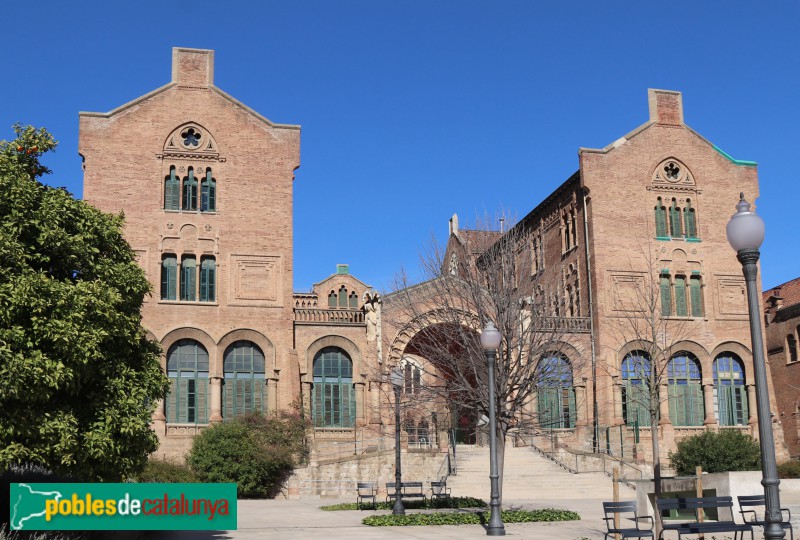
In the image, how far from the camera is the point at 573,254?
43.6 metres

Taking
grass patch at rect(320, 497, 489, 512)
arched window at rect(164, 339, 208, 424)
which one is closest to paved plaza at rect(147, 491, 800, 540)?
grass patch at rect(320, 497, 489, 512)

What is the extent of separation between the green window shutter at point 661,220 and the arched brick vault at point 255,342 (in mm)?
18156

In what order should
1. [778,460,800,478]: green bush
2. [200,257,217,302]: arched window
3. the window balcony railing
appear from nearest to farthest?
[778,460,800,478]: green bush < [200,257,217,302]: arched window < the window balcony railing

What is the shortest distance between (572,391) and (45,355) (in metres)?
29.1

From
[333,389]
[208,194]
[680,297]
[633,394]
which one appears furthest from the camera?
[680,297]

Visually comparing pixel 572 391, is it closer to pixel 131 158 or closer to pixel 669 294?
pixel 669 294

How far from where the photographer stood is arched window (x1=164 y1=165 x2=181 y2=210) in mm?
39094

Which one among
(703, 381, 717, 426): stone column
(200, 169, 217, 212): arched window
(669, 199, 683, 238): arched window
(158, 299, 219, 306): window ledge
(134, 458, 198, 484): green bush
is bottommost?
(134, 458, 198, 484): green bush

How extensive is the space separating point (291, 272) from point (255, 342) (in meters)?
3.34

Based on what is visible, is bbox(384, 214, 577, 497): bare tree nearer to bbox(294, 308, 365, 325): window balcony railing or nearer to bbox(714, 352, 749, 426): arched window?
bbox(294, 308, 365, 325): window balcony railing

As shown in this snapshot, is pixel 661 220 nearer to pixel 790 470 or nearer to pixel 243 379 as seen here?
pixel 790 470

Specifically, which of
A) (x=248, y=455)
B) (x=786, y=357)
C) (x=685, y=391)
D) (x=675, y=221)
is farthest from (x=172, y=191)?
(x=786, y=357)

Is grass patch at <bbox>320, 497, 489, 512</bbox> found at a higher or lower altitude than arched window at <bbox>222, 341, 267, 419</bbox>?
lower

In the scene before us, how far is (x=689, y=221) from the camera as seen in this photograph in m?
43.1
